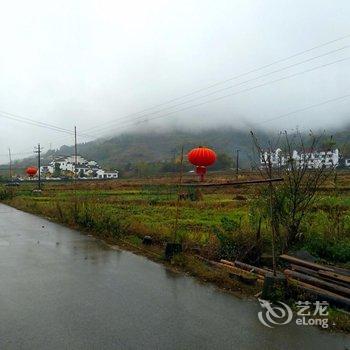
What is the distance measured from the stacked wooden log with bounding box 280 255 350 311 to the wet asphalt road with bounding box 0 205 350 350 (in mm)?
958

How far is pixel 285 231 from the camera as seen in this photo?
10.2 m

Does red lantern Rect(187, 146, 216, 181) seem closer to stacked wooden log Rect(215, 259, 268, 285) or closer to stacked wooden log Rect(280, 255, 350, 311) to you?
stacked wooden log Rect(215, 259, 268, 285)

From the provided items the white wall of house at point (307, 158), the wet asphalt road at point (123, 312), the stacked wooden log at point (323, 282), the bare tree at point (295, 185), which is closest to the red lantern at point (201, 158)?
the white wall of house at point (307, 158)

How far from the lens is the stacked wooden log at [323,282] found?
6.66 meters

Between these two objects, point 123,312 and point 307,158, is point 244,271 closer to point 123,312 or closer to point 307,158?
point 123,312

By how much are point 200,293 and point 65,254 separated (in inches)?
209

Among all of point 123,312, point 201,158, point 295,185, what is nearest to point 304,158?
point 295,185

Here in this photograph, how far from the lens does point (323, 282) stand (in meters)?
7.00

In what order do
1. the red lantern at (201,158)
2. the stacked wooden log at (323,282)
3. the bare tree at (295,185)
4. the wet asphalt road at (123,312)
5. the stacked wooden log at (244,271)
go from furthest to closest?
the red lantern at (201,158), the bare tree at (295,185), the stacked wooden log at (244,271), the stacked wooden log at (323,282), the wet asphalt road at (123,312)

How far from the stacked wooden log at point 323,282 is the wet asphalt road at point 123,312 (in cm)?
96

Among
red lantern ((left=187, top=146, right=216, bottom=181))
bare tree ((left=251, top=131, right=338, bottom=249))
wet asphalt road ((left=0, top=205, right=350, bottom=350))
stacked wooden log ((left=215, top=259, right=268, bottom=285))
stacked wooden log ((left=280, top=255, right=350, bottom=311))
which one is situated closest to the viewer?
wet asphalt road ((left=0, top=205, right=350, bottom=350))

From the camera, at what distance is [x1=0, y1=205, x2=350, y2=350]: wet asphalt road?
5434 millimetres

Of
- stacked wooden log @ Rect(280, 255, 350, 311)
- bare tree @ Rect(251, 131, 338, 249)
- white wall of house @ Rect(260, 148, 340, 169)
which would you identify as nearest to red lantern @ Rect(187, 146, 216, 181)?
white wall of house @ Rect(260, 148, 340, 169)

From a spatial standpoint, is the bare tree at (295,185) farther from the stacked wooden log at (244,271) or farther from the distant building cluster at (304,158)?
the stacked wooden log at (244,271)
